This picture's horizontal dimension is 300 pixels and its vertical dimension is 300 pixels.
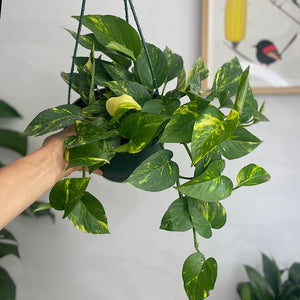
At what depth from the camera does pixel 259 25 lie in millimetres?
1019

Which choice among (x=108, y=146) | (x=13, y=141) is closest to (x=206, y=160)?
(x=108, y=146)

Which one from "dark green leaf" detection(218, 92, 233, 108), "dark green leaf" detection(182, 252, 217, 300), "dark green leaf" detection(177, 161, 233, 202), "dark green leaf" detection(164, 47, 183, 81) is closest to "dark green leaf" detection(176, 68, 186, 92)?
"dark green leaf" detection(164, 47, 183, 81)

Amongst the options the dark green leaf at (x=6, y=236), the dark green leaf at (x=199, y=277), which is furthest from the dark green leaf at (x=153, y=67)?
the dark green leaf at (x=6, y=236)

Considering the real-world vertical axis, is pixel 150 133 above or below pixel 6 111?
above

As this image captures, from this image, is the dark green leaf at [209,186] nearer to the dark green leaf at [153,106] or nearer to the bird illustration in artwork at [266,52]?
the dark green leaf at [153,106]

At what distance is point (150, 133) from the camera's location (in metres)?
0.55

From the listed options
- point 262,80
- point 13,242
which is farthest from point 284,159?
point 13,242

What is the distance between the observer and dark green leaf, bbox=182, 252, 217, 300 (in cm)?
59

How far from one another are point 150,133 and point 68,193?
0.17 metres

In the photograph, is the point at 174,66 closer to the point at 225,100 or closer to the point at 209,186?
the point at 225,100

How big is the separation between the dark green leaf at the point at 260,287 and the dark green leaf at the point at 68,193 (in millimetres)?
661

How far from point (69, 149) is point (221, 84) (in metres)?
0.31

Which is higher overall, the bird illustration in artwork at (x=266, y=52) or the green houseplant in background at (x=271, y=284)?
the bird illustration in artwork at (x=266, y=52)

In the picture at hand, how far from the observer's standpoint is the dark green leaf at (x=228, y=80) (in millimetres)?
672
